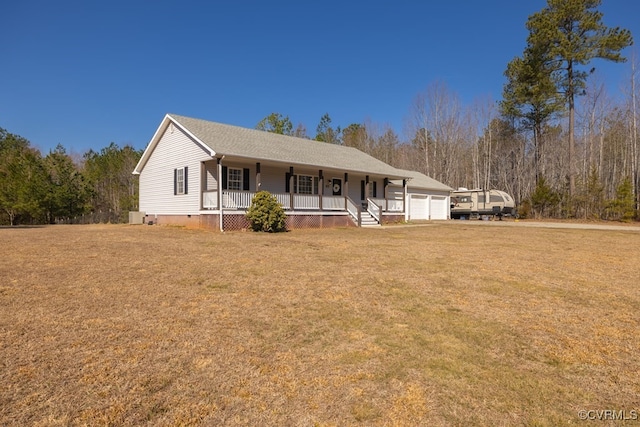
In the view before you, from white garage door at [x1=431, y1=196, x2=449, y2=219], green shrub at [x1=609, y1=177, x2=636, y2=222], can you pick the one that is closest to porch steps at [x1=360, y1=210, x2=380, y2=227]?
white garage door at [x1=431, y1=196, x2=449, y2=219]

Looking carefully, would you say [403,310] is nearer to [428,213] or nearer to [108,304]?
[108,304]

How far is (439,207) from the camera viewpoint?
3231 centimetres

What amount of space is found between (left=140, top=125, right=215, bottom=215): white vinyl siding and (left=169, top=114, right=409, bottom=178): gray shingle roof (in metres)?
0.85

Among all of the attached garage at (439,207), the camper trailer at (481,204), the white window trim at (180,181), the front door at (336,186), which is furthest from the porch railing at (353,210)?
the camper trailer at (481,204)

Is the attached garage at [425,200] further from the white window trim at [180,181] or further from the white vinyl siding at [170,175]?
the white window trim at [180,181]

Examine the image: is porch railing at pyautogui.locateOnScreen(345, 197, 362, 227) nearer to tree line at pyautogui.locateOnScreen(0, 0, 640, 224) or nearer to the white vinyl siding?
the white vinyl siding

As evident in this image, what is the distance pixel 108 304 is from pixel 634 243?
16242 millimetres

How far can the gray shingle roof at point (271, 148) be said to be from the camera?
1708 cm

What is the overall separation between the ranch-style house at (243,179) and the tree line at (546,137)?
16.2 m

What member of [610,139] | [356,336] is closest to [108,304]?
[356,336]

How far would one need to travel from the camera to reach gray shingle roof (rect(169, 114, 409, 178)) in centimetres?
1708

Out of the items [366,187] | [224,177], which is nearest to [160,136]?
[224,177]

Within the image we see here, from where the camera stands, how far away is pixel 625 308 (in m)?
5.07

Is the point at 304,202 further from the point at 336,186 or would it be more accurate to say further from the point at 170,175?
the point at 170,175
